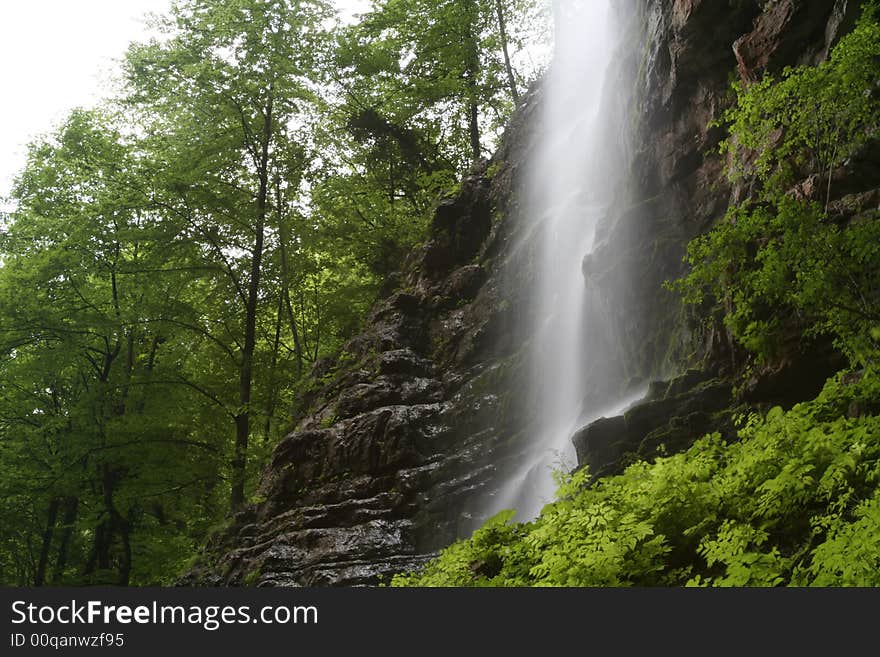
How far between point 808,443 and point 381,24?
20.6 m

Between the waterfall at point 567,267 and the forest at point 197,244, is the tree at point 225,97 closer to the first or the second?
the forest at point 197,244

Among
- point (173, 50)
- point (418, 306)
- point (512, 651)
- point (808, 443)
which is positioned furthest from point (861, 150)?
point (173, 50)

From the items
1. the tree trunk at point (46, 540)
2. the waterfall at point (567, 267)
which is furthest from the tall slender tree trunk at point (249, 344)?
the waterfall at point (567, 267)

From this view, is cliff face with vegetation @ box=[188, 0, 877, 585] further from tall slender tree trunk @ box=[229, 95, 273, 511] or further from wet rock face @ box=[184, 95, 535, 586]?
tall slender tree trunk @ box=[229, 95, 273, 511]

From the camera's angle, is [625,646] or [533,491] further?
[533,491]

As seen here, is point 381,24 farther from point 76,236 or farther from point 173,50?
point 76,236

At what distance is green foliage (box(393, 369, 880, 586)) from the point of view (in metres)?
4.68

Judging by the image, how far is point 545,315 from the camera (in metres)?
13.8

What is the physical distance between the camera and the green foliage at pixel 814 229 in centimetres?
620

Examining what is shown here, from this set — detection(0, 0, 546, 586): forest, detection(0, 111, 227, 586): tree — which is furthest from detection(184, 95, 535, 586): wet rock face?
detection(0, 111, 227, 586): tree

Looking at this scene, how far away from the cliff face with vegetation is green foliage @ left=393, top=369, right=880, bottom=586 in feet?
7.28

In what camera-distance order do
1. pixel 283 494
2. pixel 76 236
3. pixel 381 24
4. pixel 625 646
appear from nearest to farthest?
1. pixel 625 646
2. pixel 283 494
3. pixel 76 236
4. pixel 381 24

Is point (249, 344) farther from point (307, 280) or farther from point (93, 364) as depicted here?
point (307, 280)

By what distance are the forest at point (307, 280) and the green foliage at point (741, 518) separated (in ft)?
0.09
